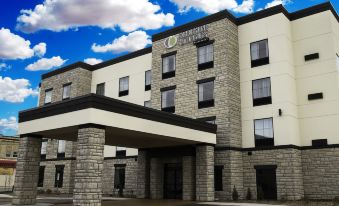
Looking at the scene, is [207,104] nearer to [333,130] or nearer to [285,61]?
[285,61]

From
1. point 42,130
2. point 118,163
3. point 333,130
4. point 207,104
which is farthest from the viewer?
point 118,163

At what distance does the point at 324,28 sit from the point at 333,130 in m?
7.51

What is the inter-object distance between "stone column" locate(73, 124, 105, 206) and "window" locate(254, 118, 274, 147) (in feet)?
43.7

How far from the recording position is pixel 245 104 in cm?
2803

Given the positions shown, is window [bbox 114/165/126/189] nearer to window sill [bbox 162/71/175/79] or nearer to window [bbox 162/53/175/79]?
window sill [bbox 162/71/175/79]

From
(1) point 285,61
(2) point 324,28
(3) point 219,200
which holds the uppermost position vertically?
(2) point 324,28

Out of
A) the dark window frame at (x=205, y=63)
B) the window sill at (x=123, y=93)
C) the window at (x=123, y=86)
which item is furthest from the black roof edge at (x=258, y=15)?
the window sill at (x=123, y=93)

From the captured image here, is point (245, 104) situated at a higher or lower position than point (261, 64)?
lower

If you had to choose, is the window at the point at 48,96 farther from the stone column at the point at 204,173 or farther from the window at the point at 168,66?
the stone column at the point at 204,173

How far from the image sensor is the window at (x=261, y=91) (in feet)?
88.3

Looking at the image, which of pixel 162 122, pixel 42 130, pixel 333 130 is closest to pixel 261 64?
pixel 333 130

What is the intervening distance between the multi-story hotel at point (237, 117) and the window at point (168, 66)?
9 cm

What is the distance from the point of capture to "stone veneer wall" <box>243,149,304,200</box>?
80.0 feet

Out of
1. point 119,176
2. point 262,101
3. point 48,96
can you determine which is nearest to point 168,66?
point 262,101
